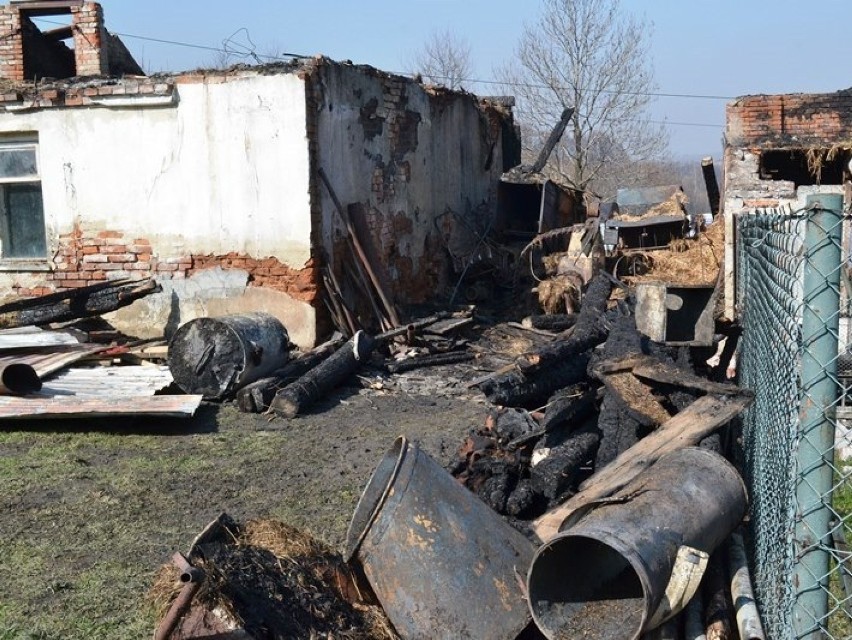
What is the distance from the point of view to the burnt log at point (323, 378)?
8.48 m

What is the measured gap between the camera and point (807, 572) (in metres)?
2.71

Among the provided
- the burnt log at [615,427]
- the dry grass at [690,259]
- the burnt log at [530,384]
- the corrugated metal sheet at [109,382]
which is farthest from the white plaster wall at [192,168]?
the dry grass at [690,259]

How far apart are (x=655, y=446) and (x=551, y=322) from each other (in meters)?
7.08

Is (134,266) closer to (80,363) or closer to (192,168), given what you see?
(192,168)

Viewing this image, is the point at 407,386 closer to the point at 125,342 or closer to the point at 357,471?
the point at 357,471

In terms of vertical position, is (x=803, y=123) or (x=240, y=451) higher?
(x=803, y=123)

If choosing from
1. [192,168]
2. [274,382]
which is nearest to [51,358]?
[274,382]

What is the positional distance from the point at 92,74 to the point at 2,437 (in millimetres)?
5482

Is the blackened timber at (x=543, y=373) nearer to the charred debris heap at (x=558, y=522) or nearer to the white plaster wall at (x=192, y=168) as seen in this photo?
the charred debris heap at (x=558, y=522)

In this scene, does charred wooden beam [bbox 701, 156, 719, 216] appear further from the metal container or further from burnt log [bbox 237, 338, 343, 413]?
the metal container

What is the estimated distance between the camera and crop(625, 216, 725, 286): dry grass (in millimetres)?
14422

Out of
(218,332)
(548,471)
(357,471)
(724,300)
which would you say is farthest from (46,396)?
(724,300)

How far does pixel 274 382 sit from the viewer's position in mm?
8836

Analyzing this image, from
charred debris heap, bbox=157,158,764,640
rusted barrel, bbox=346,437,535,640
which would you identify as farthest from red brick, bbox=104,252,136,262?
rusted barrel, bbox=346,437,535,640
